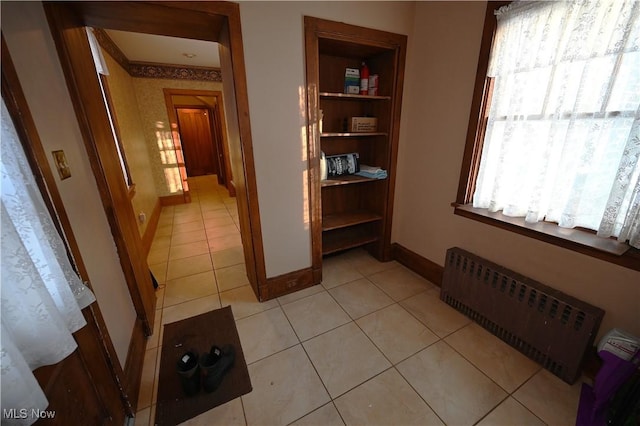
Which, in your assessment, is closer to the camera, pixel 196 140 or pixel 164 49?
pixel 164 49

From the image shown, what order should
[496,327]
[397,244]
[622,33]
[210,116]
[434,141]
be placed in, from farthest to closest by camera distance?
1. [210,116]
2. [397,244]
3. [434,141]
4. [496,327]
5. [622,33]

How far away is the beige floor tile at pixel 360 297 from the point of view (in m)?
1.93

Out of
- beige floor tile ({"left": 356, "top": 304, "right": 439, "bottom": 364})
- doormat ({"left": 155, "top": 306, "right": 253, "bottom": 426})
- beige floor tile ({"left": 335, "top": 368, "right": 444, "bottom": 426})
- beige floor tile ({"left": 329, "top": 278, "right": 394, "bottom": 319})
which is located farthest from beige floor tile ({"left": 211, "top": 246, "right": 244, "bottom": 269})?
beige floor tile ({"left": 335, "top": 368, "right": 444, "bottom": 426})

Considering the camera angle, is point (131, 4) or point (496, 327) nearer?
point (131, 4)

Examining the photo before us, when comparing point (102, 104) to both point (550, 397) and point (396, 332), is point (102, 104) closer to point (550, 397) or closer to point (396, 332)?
point (396, 332)

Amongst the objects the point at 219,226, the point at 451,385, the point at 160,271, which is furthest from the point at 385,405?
the point at 219,226

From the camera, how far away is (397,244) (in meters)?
2.57

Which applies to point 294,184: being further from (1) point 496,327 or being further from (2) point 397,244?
(1) point 496,327

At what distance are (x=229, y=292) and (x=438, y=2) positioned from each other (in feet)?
9.13

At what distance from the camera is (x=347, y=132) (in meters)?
2.30

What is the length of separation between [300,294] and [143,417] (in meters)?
1.19

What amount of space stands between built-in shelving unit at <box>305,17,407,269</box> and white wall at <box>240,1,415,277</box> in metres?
0.07

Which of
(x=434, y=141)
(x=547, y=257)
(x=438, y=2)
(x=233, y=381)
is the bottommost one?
(x=233, y=381)

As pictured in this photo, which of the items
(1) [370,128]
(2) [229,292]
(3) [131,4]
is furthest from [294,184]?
(3) [131,4]
